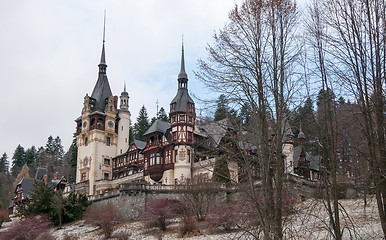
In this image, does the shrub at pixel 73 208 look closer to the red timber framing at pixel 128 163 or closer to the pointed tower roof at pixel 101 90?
the red timber framing at pixel 128 163

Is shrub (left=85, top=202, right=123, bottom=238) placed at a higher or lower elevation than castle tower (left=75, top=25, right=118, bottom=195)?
lower

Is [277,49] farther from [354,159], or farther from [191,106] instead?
[191,106]

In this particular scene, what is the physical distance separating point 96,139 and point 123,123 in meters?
5.50

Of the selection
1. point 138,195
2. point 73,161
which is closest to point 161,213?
point 138,195

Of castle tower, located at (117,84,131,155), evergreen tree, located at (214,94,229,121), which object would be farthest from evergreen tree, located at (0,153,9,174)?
evergreen tree, located at (214,94,229,121)

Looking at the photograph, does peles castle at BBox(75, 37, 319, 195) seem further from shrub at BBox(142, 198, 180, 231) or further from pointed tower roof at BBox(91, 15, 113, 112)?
shrub at BBox(142, 198, 180, 231)

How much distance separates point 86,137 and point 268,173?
55.0 m

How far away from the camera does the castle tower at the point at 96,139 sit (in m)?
61.4

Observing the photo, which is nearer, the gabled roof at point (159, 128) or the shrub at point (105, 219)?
the shrub at point (105, 219)

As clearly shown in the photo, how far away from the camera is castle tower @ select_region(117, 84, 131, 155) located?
65.4m

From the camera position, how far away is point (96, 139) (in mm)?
62469

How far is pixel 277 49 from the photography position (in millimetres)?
13133

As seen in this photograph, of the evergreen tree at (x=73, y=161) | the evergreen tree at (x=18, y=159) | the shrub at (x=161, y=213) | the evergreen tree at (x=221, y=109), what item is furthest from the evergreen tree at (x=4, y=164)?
the evergreen tree at (x=221, y=109)

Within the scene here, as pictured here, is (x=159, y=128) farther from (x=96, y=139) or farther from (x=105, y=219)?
(x=105, y=219)
